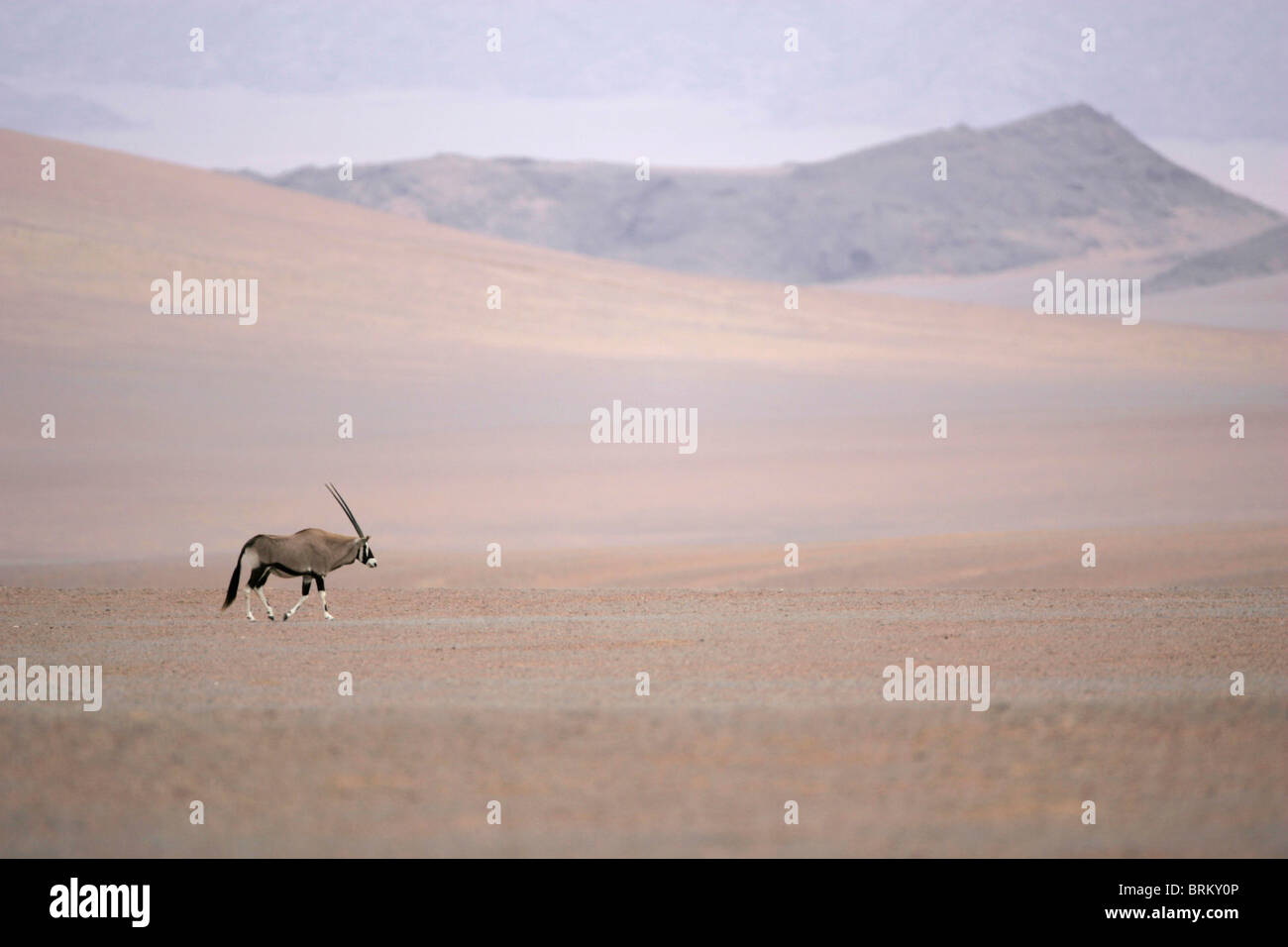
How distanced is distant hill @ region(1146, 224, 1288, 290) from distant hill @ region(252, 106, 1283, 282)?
16.1m

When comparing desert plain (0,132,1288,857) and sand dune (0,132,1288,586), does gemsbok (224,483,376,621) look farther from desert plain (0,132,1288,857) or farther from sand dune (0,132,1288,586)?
sand dune (0,132,1288,586)

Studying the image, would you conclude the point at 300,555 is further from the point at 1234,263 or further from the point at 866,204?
the point at 866,204

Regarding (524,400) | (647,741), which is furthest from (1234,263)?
(647,741)

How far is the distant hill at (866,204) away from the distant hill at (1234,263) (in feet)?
52.7

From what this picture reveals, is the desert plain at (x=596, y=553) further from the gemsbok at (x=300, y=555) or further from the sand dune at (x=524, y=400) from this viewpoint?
the gemsbok at (x=300, y=555)

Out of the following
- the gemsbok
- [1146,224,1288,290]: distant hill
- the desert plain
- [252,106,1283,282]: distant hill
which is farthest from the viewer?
[252,106,1283,282]: distant hill

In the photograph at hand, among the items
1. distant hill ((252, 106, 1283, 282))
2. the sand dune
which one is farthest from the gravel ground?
distant hill ((252, 106, 1283, 282))

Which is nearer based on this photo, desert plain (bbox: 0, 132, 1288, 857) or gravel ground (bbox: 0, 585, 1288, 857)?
gravel ground (bbox: 0, 585, 1288, 857)

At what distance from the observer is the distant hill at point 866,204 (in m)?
124

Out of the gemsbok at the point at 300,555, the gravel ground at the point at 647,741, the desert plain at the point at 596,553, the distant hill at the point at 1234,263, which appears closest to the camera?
the gravel ground at the point at 647,741

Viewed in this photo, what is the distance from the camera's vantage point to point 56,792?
7266 mm

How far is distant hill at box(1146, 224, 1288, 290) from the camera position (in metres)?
95.3

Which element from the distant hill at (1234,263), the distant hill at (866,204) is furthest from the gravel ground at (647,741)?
the distant hill at (866,204)

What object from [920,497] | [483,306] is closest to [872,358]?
[483,306]
